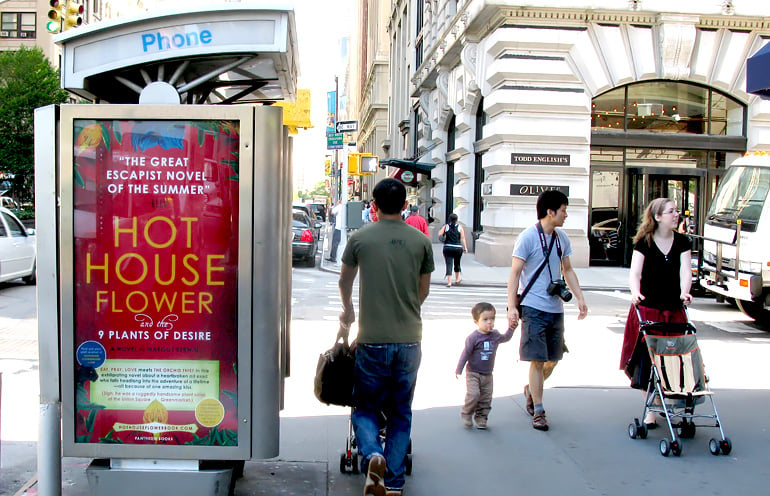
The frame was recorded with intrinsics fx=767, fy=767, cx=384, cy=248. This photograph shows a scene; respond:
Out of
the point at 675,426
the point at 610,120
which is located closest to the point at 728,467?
the point at 675,426

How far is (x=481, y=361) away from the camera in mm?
5953

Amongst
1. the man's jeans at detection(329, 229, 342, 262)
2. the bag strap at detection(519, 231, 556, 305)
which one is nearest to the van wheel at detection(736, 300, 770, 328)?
the bag strap at detection(519, 231, 556, 305)

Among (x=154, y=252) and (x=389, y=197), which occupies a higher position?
(x=389, y=197)

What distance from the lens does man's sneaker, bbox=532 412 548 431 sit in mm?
6137

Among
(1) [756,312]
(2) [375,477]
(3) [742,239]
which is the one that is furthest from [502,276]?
(2) [375,477]

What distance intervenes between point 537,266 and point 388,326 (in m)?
1.98

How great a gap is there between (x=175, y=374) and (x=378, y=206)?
152 cm

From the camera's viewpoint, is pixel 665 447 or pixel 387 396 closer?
pixel 387 396

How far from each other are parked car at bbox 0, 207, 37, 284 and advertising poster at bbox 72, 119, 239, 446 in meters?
11.1

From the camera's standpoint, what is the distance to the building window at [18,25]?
5547cm

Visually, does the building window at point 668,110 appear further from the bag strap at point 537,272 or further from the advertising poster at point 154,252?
the advertising poster at point 154,252

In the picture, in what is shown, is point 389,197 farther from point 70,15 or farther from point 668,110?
point 668,110

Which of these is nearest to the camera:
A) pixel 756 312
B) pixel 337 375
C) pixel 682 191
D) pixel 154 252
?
pixel 154 252

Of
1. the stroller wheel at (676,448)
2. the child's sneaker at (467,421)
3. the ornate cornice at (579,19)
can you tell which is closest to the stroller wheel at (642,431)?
the stroller wheel at (676,448)
